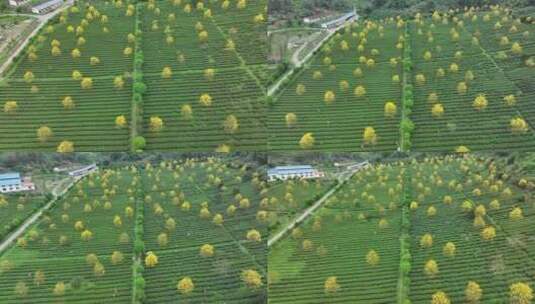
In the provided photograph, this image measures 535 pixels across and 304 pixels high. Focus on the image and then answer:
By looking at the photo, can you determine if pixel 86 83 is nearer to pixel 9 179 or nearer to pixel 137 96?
pixel 137 96

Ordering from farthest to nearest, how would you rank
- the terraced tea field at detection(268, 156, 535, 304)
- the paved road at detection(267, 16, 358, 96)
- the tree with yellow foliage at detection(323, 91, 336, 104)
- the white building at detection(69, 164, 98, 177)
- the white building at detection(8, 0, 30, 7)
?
1. the white building at detection(8, 0, 30, 7)
2. the paved road at detection(267, 16, 358, 96)
3. the tree with yellow foliage at detection(323, 91, 336, 104)
4. the white building at detection(69, 164, 98, 177)
5. the terraced tea field at detection(268, 156, 535, 304)

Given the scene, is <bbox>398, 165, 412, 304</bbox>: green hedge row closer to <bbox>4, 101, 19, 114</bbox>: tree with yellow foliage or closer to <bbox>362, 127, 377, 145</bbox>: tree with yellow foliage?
<bbox>362, 127, 377, 145</bbox>: tree with yellow foliage

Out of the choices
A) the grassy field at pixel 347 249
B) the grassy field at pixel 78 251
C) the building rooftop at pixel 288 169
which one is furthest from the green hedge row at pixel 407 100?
the grassy field at pixel 78 251

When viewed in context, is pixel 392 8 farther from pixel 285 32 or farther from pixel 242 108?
pixel 242 108

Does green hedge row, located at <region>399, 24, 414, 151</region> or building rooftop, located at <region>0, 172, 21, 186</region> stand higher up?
green hedge row, located at <region>399, 24, 414, 151</region>

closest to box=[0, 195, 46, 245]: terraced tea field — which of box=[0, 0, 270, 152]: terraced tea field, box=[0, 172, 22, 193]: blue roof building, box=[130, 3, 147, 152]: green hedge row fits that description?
box=[0, 172, 22, 193]: blue roof building

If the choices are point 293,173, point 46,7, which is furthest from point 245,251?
point 46,7
